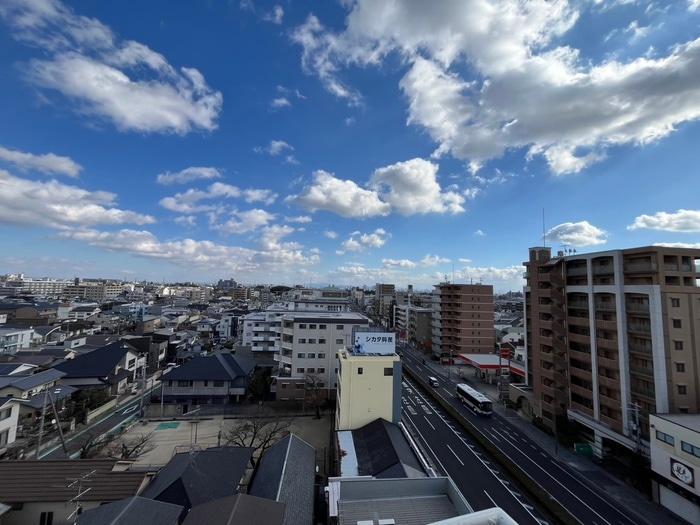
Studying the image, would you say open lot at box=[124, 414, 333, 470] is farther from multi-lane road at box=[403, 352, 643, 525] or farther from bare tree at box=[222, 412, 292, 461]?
multi-lane road at box=[403, 352, 643, 525]

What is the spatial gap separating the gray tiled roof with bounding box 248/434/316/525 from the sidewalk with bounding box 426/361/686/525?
2065 cm

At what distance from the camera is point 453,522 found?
215 inches

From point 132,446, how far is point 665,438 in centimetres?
4094

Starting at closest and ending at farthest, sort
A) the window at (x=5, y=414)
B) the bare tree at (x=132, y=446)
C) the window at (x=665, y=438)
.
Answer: the window at (x=665, y=438)
the bare tree at (x=132, y=446)
the window at (x=5, y=414)

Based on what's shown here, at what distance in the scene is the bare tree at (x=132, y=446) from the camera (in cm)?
2530

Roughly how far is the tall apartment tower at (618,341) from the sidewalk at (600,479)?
6.80ft

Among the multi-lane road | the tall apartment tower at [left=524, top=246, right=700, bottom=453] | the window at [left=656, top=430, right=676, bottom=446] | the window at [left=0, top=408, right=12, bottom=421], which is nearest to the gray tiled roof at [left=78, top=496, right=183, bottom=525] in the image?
the multi-lane road

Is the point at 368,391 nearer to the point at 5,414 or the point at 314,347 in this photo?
the point at 314,347

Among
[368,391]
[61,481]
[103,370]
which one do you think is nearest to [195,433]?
[61,481]

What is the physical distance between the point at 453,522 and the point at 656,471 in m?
26.8

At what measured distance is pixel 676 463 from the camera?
67.2ft

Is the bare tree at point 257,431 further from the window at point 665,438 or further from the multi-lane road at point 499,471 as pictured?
the window at point 665,438

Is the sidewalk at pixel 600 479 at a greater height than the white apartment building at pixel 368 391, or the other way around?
the white apartment building at pixel 368 391

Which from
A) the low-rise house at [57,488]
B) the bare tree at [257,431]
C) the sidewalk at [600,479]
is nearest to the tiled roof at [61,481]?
the low-rise house at [57,488]
